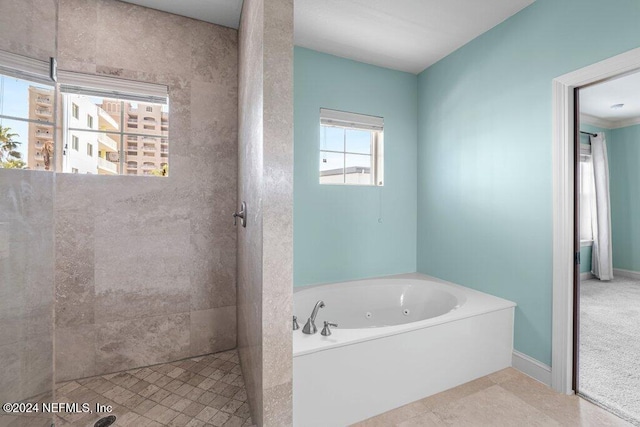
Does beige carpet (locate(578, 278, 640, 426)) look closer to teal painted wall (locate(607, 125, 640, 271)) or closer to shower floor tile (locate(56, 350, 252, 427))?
teal painted wall (locate(607, 125, 640, 271))

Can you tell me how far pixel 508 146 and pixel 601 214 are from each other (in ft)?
11.0

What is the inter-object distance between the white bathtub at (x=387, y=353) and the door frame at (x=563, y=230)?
0.32 meters

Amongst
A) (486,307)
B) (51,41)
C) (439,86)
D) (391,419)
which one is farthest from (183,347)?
(439,86)

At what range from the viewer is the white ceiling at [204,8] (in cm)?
200

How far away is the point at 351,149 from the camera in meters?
2.84

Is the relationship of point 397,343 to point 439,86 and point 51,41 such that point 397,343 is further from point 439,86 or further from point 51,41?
point 439,86

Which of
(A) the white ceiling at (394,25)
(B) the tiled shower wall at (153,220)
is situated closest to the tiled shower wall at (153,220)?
(B) the tiled shower wall at (153,220)

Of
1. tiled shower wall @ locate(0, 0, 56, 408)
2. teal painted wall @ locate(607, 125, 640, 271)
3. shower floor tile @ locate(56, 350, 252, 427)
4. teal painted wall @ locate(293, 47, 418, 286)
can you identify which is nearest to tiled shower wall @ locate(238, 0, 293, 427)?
shower floor tile @ locate(56, 350, 252, 427)

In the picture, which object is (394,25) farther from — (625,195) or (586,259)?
(586,259)

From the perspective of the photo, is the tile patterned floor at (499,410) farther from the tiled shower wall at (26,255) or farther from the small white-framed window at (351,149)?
the small white-framed window at (351,149)

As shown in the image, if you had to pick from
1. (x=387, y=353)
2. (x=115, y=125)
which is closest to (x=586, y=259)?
(x=387, y=353)

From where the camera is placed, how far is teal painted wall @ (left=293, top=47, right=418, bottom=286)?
2578mm

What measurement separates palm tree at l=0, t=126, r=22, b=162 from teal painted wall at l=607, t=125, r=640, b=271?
6.15 meters

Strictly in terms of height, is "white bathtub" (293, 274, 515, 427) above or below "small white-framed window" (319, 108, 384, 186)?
below
